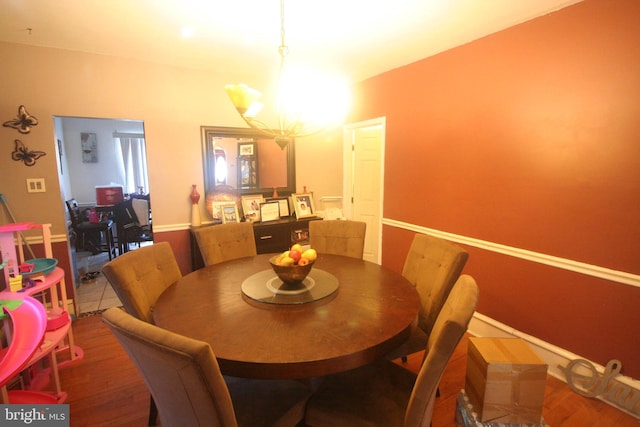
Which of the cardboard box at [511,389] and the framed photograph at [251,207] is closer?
the cardboard box at [511,389]

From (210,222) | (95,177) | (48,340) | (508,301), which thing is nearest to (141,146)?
(95,177)

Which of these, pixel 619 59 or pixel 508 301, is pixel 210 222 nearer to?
pixel 508 301

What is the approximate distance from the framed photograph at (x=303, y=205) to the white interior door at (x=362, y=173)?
592 mm

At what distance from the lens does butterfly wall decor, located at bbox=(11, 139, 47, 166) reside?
8.37 ft

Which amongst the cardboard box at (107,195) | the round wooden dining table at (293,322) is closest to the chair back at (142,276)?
the round wooden dining table at (293,322)

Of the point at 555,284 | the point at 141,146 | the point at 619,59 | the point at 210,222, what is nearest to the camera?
the point at 619,59

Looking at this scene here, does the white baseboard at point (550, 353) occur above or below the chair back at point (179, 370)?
below

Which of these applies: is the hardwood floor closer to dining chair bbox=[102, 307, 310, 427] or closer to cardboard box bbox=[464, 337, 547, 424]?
cardboard box bbox=[464, 337, 547, 424]

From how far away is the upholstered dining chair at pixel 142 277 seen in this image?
4.91ft

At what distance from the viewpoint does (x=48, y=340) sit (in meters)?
1.77

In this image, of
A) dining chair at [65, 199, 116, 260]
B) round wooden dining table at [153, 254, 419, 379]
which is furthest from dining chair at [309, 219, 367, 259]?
dining chair at [65, 199, 116, 260]

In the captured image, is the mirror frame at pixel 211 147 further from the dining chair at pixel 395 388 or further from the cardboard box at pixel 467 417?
the cardboard box at pixel 467 417

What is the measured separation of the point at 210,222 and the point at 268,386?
7.95 ft

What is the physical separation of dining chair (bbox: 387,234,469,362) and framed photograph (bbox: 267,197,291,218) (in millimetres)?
1994
